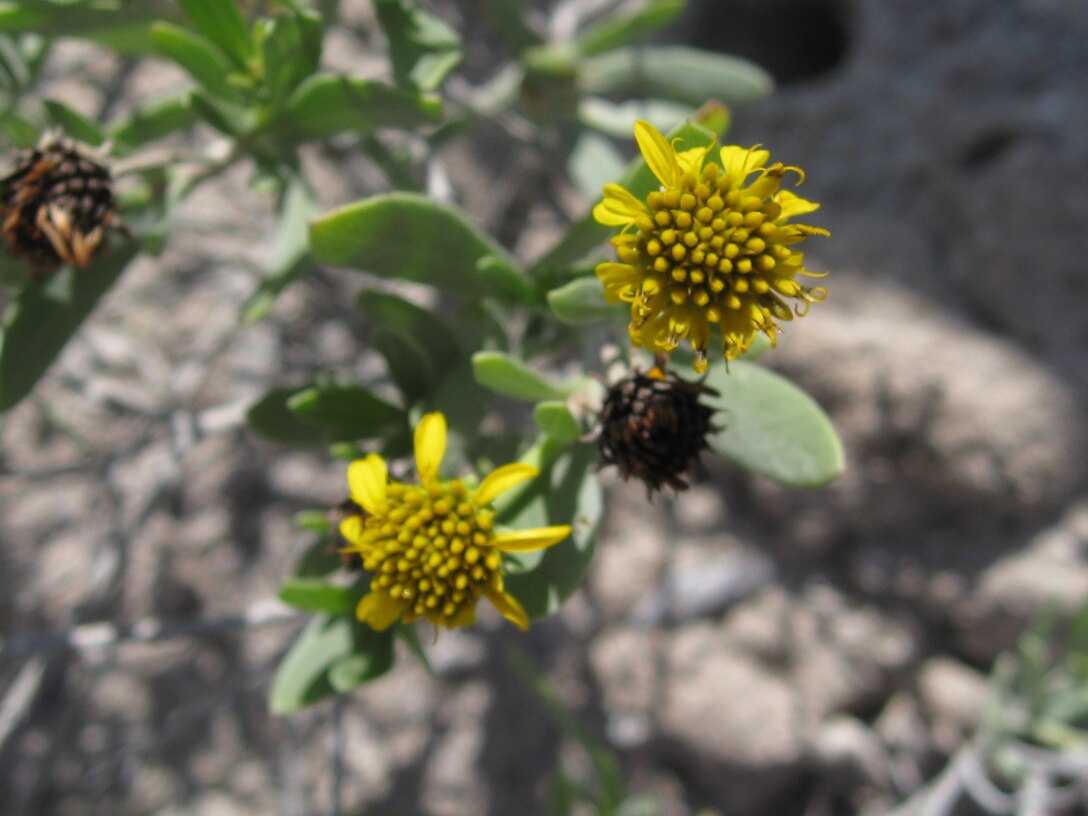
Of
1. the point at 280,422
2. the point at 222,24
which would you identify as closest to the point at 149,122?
the point at 222,24

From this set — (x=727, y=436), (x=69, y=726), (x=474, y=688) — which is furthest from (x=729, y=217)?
(x=69, y=726)

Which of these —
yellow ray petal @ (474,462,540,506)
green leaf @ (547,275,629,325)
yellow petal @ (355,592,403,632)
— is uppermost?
green leaf @ (547,275,629,325)

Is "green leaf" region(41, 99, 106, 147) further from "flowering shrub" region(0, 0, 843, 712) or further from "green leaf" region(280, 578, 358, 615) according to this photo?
"green leaf" region(280, 578, 358, 615)

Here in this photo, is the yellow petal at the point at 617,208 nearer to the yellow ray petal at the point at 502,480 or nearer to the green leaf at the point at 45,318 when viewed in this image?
the yellow ray petal at the point at 502,480

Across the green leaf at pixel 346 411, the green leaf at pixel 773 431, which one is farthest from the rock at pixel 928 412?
the green leaf at pixel 346 411

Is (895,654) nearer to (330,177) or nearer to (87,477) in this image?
(330,177)

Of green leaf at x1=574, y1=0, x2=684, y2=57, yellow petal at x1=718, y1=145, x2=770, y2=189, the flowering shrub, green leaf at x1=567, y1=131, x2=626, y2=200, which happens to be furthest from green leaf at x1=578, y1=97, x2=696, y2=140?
yellow petal at x1=718, y1=145, x2=770, y2=189
